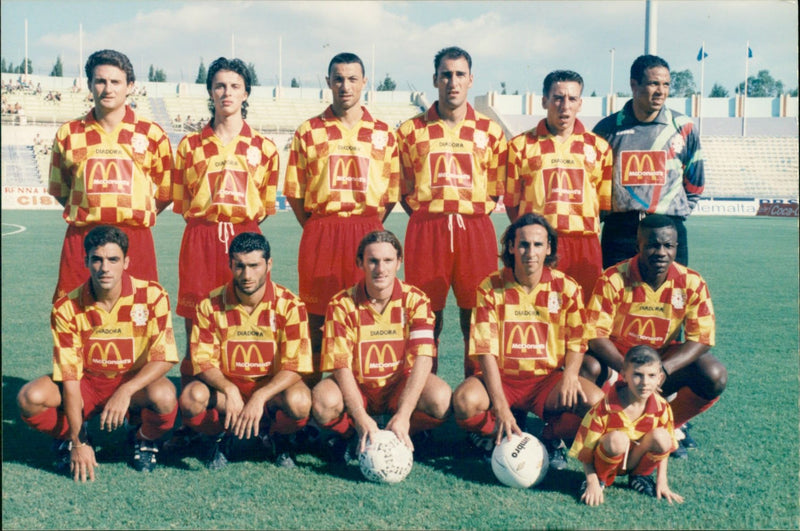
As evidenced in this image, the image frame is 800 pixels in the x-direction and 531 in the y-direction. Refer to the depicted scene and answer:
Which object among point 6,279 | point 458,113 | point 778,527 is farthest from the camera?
point 6,279

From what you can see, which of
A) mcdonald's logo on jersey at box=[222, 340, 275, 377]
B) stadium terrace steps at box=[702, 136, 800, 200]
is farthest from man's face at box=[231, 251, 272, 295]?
stadium terrace steps at box=[702, 136, 800, 200]

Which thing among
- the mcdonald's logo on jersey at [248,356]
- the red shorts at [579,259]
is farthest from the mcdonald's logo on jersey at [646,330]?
Result: the mcdonald's logo on jersey at [248,356]

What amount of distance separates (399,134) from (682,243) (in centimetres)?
179

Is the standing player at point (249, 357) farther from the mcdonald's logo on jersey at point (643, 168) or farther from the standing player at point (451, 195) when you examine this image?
the mcdonald's logo on jersey at point (643, 168)

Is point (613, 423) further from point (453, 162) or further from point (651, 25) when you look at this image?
point (651, 25)

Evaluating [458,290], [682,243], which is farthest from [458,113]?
[682,243]

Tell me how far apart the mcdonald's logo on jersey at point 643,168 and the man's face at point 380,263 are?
1.55 meters

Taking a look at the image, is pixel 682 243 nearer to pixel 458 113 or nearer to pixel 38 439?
pixel 458 113

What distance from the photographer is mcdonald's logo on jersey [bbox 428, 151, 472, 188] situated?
4.24 m

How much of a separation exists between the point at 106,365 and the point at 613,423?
2410mm

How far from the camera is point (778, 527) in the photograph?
9.76ft

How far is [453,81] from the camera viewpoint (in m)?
4.14

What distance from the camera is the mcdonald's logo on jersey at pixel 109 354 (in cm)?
367

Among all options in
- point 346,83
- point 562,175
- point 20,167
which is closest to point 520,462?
→ point 562,175
